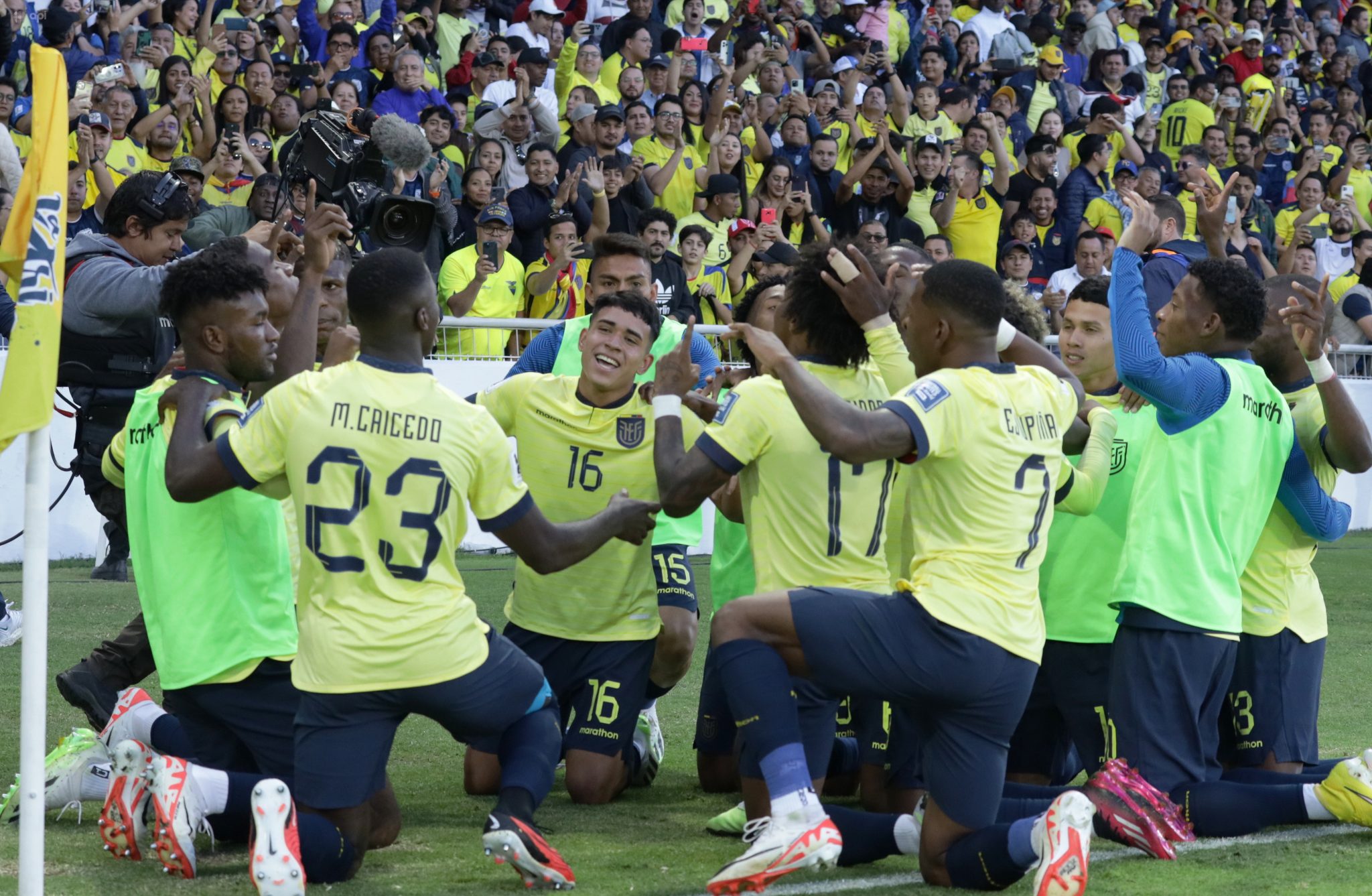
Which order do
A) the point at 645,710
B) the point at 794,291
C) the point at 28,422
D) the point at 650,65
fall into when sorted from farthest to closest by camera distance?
1. the point at 650,65
2. the point at 645,710
3. the point at 794,291
4. the point at 28,422

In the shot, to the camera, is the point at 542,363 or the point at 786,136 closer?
the point at 542,363

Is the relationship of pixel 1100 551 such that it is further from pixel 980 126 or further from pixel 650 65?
pixel 980 126

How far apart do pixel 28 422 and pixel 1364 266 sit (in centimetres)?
1721

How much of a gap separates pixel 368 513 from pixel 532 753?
87 cm

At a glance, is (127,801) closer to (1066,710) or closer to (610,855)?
(610,855)

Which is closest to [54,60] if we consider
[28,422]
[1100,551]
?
[28,422]

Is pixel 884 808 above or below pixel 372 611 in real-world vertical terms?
below

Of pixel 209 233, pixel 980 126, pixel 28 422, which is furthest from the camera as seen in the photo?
pixel 980 126

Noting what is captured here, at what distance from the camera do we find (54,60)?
11.9ft

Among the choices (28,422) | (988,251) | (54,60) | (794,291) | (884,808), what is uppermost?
(988,251)

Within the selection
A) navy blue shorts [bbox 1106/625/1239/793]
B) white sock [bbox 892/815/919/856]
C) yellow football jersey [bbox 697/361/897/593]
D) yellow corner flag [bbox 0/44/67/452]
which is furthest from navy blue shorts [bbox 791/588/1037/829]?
yellow corner flag [bbox 0/44/67/452]

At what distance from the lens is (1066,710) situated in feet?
18.5

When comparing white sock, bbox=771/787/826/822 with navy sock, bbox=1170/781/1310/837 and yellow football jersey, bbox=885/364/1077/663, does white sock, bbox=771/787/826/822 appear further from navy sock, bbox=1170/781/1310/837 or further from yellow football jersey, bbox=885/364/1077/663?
navy sock, bbox=1170/781/1310/837

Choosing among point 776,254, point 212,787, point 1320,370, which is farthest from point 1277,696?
point 776,254
